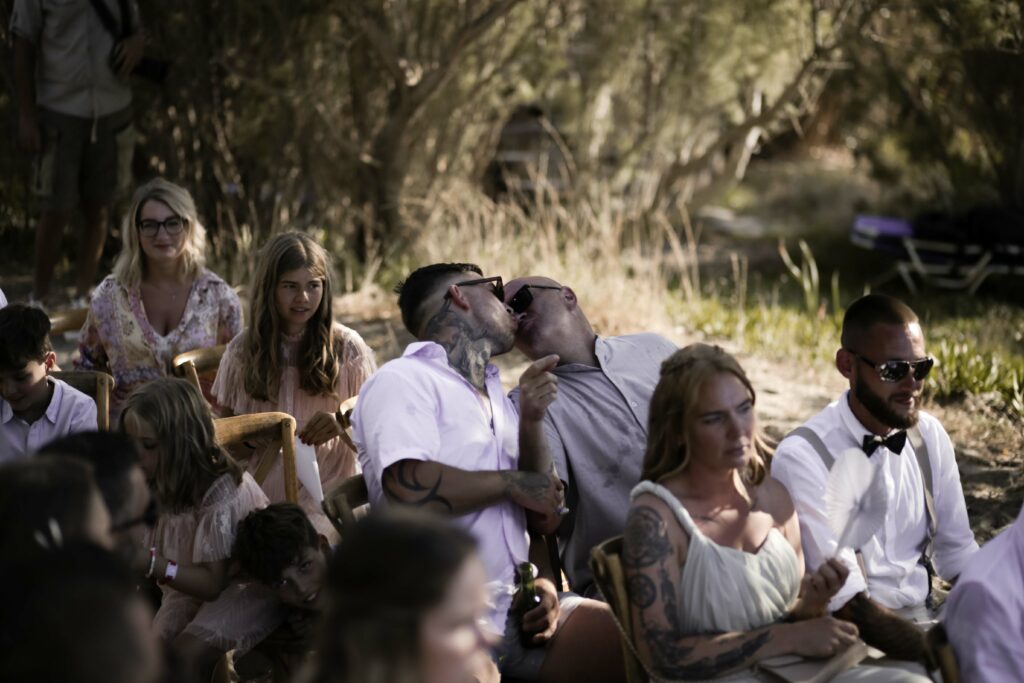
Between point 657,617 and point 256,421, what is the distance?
5.26ft

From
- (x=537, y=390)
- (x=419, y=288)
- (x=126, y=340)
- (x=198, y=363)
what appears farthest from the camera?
(x=126, y=340)

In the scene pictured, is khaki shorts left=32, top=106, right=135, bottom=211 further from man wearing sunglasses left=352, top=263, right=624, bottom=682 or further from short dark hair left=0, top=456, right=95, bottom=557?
short dark hair left=0, top=456, right=95, bottom=557

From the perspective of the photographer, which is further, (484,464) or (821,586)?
(484,464)

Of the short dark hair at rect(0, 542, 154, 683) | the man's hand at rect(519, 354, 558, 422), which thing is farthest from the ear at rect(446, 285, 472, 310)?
the short dark hair at rect(0, 542, 154, 683)

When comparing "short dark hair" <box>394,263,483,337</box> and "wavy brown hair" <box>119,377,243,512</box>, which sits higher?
"short dark hair" <box>394,263,483,337</box>

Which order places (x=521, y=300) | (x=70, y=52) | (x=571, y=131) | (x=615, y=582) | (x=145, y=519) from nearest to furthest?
(x=145, y=519), (x=615, y=582), (x=521, y=300), (x=70, y=52), (x=571, y=131)

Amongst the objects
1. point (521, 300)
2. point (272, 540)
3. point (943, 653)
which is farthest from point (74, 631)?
point (521, 300)

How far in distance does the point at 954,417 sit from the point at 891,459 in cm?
321

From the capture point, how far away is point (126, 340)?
16.5 feet

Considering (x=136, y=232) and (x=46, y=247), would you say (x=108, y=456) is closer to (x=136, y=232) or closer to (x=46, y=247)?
(x=136, y=232)

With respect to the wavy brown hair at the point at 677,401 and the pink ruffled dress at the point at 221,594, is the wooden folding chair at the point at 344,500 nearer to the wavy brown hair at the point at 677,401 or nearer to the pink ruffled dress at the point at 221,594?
the pink ruffled dress at the point at 221,594

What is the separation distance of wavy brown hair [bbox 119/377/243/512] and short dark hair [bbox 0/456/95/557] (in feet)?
3.09

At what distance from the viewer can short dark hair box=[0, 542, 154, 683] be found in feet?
6.25

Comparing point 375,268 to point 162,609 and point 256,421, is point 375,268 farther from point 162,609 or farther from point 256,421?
point 162,609
